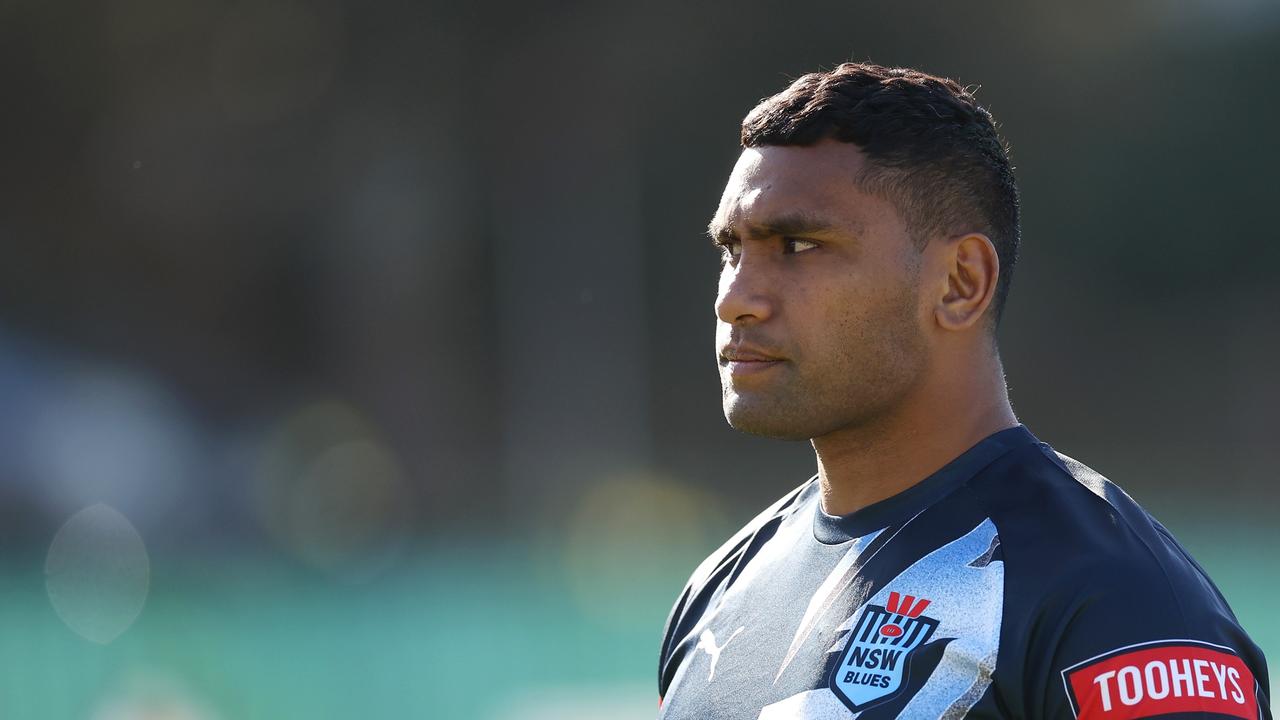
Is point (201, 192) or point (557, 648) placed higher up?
point (201, 192)

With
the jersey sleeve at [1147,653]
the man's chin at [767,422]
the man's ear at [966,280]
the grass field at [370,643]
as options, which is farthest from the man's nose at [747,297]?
the grass field at [370,643]

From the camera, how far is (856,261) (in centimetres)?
206

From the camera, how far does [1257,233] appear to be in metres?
15.2

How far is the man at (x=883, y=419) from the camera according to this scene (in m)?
1.84

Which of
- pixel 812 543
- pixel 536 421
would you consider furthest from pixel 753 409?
pixel 536 421

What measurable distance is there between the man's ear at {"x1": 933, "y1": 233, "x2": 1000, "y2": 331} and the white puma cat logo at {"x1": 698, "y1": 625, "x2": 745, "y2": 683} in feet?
1.89

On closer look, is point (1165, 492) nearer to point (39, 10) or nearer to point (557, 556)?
point (557, 556)

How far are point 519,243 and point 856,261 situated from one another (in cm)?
1275

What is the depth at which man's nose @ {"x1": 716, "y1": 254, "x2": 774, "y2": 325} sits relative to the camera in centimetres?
209

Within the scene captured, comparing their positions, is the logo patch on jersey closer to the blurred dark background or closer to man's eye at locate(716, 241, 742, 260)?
man's eye at locate(716, 241, 742, 260)

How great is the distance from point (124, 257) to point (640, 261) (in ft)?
18.7

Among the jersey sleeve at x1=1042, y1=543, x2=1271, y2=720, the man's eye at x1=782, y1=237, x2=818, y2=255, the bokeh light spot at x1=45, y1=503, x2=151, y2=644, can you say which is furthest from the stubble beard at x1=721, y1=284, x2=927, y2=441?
the bokeh light spot at x1=45, y1=503, x2=151, y2=644

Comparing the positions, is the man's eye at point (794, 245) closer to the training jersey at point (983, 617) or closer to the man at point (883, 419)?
the man at point (883, 419)

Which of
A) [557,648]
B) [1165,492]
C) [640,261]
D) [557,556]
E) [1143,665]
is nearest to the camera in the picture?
[1143,665]
